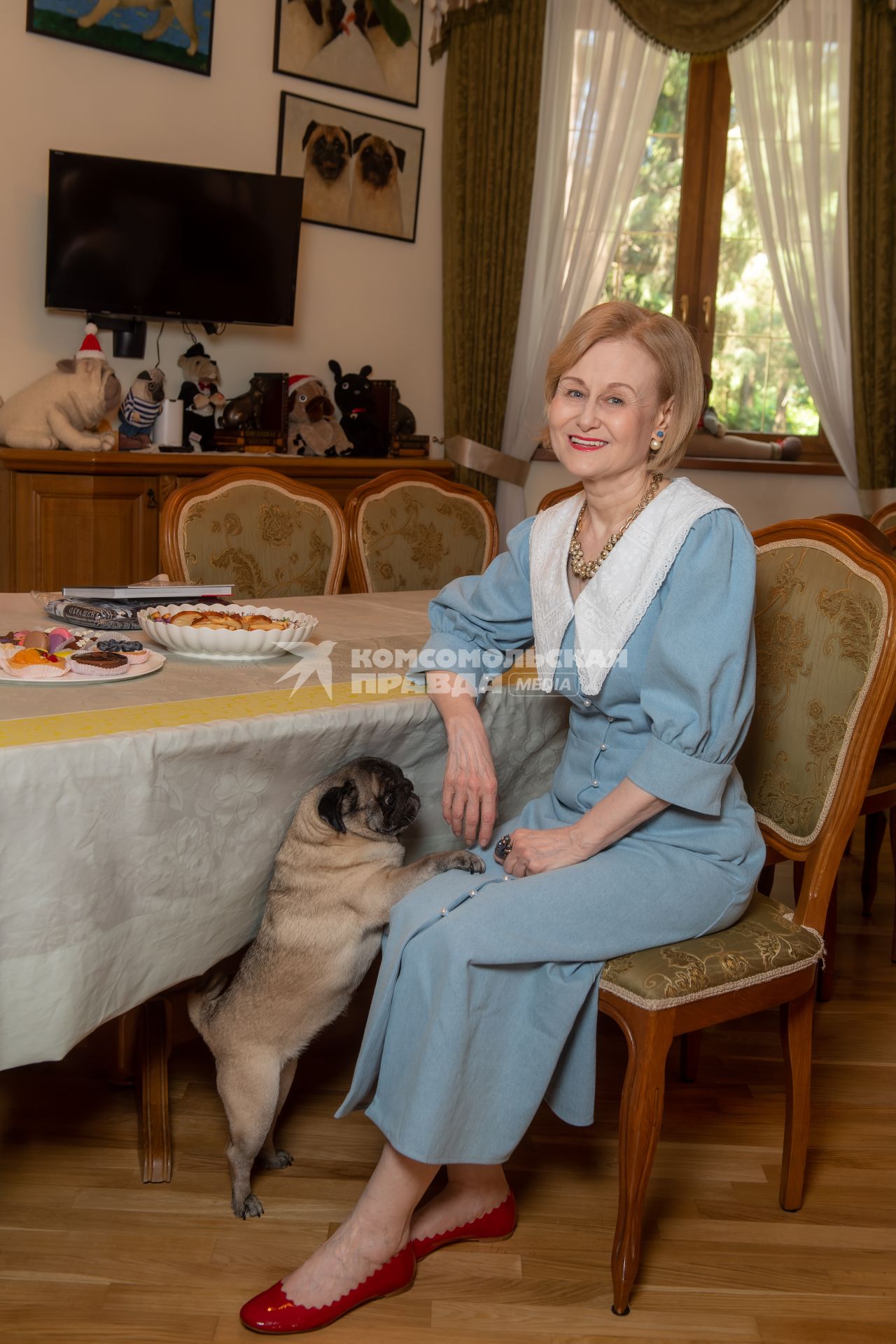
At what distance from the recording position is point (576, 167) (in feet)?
15.5

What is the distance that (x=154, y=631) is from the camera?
179 cm

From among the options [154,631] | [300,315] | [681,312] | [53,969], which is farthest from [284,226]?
[53,969]

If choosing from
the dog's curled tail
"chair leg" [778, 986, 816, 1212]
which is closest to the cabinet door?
the dog's curled tail

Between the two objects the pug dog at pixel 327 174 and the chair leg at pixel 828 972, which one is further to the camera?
the pug dog at pixel 327 174

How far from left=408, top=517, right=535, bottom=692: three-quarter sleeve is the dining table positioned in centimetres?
5

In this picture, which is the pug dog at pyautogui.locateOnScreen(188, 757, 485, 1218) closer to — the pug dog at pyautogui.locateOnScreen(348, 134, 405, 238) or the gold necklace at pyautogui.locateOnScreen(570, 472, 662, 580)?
the gold necklace at pyautogui.locateOnScreen(570, 472, 662, 580)

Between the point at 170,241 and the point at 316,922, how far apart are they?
10.2ft

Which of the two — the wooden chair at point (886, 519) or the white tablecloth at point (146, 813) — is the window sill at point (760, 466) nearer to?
the wooden chair at point (886, 519)

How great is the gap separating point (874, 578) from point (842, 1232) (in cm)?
97

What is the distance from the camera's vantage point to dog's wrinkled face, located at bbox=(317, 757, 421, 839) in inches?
60.4

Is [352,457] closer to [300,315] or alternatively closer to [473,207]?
[300,315]

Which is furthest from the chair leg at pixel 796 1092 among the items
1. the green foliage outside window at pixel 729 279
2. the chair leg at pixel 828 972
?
the green foliage outside window at pixel 729 279

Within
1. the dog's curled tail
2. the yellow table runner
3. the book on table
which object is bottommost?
the dog's curled tail

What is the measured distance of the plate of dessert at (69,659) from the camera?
1.56 meters
